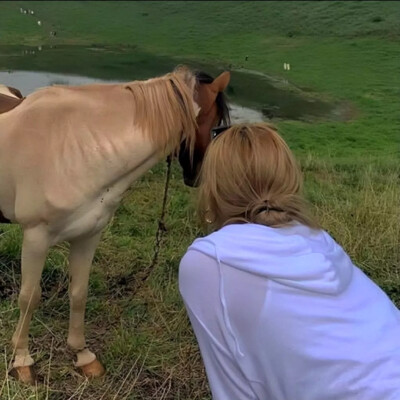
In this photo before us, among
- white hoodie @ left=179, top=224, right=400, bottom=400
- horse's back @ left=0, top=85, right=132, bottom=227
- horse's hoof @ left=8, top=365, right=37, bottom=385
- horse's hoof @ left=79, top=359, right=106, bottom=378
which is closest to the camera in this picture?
white hoodie @ left=179, top=224, right=400, bottom=400

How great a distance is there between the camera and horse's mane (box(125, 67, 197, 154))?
106 inches

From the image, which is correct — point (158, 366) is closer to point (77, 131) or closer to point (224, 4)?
point (77, 131)

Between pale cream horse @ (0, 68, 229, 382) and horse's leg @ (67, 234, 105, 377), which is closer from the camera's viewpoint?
pale cream horse @ (0, 68, 229, 382)

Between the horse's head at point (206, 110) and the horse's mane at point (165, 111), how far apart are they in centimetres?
6

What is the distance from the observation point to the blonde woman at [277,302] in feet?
5.10

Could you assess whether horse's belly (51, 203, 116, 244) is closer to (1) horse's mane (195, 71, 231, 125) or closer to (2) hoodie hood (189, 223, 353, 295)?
(1) horse's mane (195, 71, 231, 125)

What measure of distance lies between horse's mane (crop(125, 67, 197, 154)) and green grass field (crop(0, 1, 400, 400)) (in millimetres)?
995

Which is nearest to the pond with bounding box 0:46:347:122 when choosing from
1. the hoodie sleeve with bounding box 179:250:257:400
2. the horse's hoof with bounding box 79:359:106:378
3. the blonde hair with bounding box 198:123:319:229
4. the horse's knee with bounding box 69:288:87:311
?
the horse's knee with bounding box 69:288:87:311

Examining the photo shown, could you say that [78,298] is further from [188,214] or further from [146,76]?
[146,76]

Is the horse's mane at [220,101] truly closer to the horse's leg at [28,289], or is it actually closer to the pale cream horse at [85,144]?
the pale cream horse at [85,144]

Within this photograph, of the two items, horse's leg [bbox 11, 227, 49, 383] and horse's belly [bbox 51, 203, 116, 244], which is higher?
horse's belly [bbox 51, 203, 116, 244]

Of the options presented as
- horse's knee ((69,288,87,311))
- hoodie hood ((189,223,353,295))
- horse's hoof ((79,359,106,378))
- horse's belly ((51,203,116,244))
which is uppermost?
hoodie hood ((189,223,353,295))

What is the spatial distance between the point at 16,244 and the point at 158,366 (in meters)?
1.44

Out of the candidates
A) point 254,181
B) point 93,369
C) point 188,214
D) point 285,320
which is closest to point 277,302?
point 285,320
